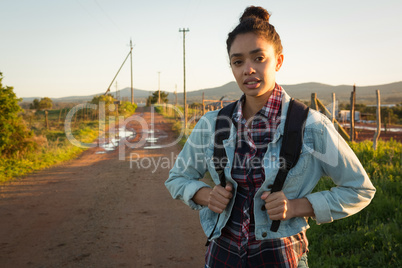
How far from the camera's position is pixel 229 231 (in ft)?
4.85

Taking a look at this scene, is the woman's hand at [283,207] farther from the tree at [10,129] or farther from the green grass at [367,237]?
the tree at [10,129]

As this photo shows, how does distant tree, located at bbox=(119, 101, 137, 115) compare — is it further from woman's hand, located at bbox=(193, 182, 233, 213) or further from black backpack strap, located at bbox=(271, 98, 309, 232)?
black backpack strap, located at bbox=(271, 98, 309, 232)

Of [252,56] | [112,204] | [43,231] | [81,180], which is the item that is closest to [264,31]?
[252,56]

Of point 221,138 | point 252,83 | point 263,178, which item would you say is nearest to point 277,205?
point 263,178

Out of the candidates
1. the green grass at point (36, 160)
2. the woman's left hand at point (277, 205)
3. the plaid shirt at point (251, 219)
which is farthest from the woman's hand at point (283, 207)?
the green grass at point (36, 160)

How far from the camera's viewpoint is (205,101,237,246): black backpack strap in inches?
58.0

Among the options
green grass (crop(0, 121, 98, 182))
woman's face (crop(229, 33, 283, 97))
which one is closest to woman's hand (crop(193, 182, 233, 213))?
woman's face (crop(229, 33, 283, 97))

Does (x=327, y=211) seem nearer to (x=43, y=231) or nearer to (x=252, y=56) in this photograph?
(x=252, y=56)

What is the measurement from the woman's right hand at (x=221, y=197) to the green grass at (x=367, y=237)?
2574 millimetres

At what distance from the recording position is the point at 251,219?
142cm

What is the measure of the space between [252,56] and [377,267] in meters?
2.91

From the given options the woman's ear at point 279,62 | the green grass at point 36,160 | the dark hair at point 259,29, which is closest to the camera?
the dark hair at point 259,29

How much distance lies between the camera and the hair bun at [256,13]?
161cm

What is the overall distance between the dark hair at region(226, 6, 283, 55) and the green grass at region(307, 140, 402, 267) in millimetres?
2794
